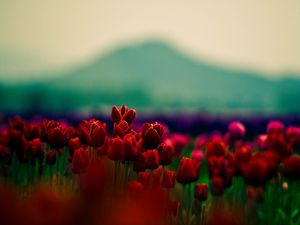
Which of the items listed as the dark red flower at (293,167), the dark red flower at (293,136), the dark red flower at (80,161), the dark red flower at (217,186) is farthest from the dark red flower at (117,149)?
the dark red flower at (293,136)

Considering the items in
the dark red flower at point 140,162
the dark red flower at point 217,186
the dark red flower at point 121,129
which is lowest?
the dark red flower at point 217,186

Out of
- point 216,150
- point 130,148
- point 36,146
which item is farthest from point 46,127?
point 216,150

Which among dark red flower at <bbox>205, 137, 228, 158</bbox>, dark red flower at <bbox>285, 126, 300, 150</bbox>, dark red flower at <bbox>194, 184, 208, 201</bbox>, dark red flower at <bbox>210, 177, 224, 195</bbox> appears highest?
dark red flower at <bbox>285, 126, 300, 150</bbox>

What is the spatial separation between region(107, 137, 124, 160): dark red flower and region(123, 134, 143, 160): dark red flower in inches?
0.6

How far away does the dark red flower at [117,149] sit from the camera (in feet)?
6.31

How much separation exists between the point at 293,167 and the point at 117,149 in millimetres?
747

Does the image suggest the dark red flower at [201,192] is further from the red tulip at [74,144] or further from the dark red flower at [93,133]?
the red tulip at [74,144]

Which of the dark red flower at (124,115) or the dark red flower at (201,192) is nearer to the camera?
the dark red flower at (201,192)

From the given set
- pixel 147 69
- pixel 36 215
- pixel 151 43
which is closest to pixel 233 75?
pixel 147 69

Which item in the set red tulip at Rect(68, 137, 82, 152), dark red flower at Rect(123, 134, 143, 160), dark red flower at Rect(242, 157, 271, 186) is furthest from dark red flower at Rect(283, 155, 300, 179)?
red tulip at Rect(68, 137, 82, 152)

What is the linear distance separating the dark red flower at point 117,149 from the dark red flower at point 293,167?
2.32 ft

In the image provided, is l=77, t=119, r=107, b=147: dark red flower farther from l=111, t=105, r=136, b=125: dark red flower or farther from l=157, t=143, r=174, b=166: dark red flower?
l=157, t=143, r=174, b=166: dark red flower

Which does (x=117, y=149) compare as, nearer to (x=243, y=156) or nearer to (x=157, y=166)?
(x=157, y=166)

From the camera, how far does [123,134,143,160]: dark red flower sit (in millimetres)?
1928
